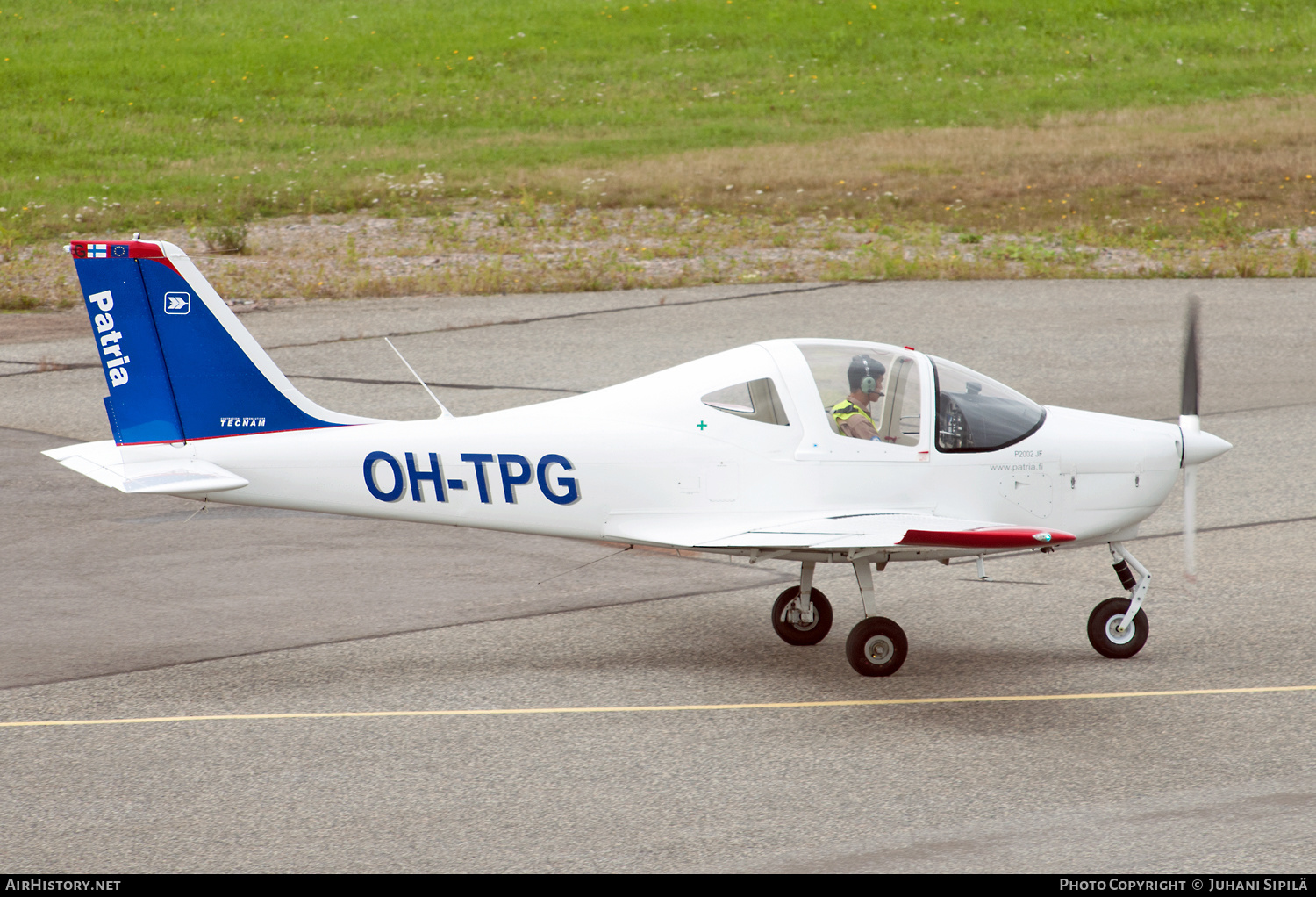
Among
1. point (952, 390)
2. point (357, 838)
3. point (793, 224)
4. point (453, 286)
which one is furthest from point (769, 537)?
point (793, 224)

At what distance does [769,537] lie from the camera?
349 inches

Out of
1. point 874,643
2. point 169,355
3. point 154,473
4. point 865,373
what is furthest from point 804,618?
point 169,355

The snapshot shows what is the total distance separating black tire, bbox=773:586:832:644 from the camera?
1011 centimetres

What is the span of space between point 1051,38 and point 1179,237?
2883 cm

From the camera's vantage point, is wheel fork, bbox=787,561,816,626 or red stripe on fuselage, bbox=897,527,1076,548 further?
wheel fork, bbox=787,561,816,626

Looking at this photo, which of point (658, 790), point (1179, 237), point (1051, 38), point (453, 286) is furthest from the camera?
point (1051, 38)

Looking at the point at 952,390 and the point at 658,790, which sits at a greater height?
the point at 952,390

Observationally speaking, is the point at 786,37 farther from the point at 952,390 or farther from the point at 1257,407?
the point at 952,390

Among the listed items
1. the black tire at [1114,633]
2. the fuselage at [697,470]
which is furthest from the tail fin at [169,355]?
the black tire at [1114,633]

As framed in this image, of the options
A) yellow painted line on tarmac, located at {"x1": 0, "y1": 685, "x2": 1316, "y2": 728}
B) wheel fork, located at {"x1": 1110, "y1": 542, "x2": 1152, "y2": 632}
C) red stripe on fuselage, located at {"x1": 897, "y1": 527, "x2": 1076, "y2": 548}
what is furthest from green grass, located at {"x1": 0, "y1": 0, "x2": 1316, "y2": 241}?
red stripe on fuselage, located at {"x1": 897, "y1": 527, "x2": 1076, "y2": 548}

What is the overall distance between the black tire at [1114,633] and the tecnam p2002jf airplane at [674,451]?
1.89 feet

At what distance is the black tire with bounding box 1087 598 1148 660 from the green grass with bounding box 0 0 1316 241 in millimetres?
26997

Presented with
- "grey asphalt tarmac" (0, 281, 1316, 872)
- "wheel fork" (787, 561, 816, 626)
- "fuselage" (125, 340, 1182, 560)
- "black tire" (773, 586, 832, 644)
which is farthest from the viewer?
"black tire" (773, 586, 832, 644)

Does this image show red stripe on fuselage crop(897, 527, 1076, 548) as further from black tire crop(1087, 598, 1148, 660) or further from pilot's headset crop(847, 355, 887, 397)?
black tire crop(1087, 598, 1148, 660)
